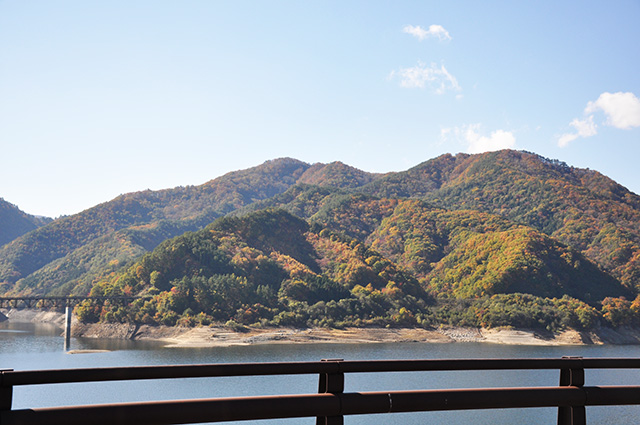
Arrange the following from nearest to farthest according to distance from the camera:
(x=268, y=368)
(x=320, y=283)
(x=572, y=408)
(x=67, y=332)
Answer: (x=268, y=368)
(x=572, y=408)
(x=67, y=332)
(x=320, y=283)

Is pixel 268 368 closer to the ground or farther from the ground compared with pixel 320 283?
farther from the ground

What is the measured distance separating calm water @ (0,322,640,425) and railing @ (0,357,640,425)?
26765mm

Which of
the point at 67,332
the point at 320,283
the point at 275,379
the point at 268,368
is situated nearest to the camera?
the point at 268,368

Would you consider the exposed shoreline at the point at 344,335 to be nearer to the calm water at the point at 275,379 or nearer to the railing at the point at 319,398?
the calm water at the point at 275,379

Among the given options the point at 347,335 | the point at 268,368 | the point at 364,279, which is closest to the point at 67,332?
the point at 347,335

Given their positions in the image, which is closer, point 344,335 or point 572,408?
point 572,408

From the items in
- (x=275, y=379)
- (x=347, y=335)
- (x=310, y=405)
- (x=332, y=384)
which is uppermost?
(x=332, y=384)

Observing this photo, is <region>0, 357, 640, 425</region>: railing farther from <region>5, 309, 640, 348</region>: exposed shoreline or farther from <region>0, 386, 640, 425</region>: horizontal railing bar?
<region>5, 309, 640, 348</region>: exposed shoreline

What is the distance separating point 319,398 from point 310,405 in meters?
0.09

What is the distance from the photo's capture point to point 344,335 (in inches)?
4825

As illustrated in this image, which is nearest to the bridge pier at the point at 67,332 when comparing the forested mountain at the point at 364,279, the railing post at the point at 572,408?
the forested mountain at the point at 364,279

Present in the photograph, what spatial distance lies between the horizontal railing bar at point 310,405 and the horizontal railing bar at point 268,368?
21 centimetres

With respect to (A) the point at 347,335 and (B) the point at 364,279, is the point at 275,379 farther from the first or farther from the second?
(B) the point at 364,279

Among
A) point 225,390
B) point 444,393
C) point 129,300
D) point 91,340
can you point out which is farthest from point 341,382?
point 129,300
